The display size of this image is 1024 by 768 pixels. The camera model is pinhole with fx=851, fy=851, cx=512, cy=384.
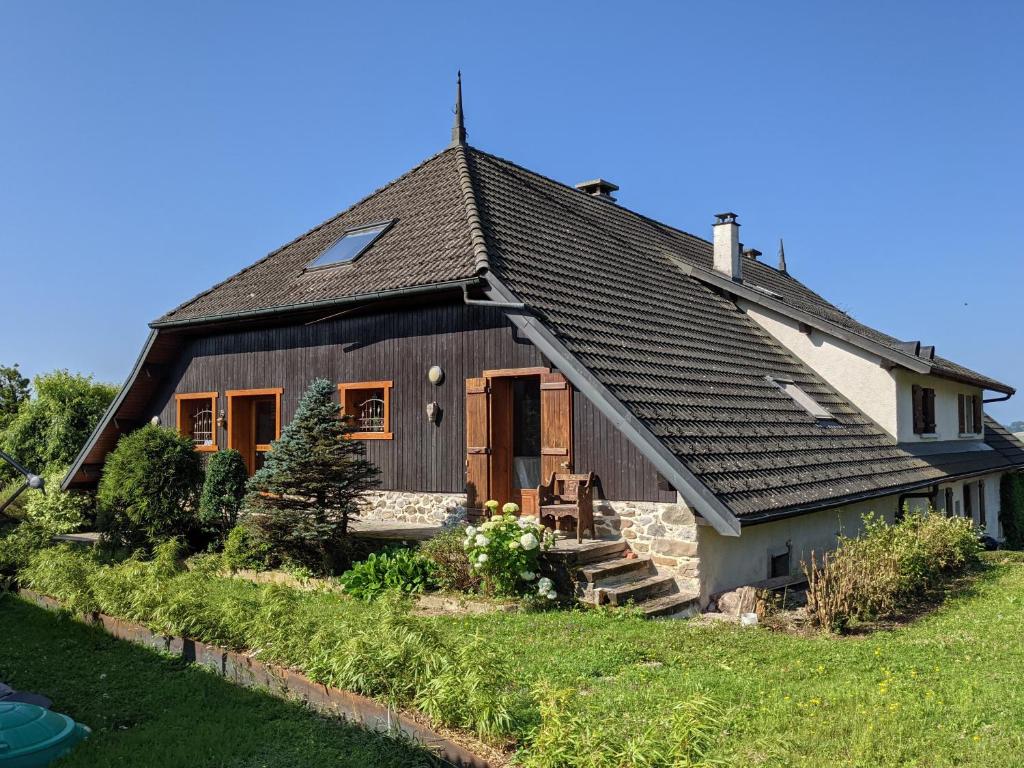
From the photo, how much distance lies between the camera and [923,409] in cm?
1662

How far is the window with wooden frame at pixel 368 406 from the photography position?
12.7m

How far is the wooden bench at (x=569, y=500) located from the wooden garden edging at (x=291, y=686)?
4.40 m

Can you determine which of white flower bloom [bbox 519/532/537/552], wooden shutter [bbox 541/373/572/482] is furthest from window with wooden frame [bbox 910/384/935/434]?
white flower bloom [bbox 519/532/537/552]

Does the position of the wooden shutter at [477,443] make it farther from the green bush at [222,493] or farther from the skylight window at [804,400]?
the skylight window at [804,400]

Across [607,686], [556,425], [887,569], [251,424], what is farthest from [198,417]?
[887,569]

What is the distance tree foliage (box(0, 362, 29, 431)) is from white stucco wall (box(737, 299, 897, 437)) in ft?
73.7

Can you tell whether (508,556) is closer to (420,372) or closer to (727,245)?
(420,372)

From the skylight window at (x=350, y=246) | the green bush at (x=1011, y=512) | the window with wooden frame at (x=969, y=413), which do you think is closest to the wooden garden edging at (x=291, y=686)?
the skylight window at (x=350, y=246)

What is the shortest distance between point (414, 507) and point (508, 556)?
3593 mm

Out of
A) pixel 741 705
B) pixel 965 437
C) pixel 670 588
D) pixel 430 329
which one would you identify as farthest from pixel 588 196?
pixel 741 705

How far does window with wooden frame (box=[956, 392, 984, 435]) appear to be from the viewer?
1877 centimetres

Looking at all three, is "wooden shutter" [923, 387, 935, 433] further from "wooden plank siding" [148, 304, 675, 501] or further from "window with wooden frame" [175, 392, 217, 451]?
"window with wooden frame" [175, 392, 217, 451]

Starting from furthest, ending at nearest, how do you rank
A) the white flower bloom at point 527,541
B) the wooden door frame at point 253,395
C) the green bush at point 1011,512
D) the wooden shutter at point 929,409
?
the green bush at point 1011,512
the wooden shutter at point 929,409
the wooden door frame at point 253,395
the white flower bloom at point 527,541

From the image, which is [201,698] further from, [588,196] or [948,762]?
[588,196]
